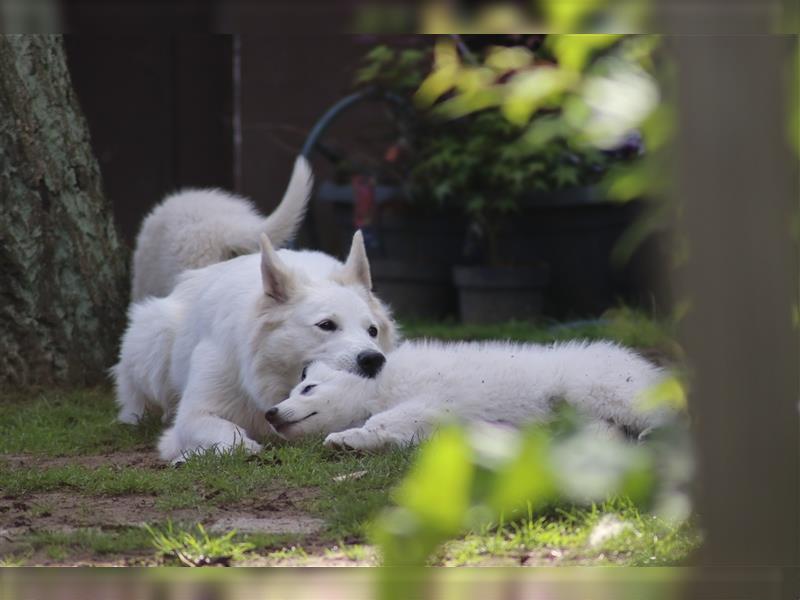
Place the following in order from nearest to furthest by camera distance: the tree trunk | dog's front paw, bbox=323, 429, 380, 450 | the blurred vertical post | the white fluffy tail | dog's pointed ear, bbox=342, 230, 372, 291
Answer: the blurred vertical post
dog's front paw, bbox=323, 429, 380, 450
dog's pointed ear, bbox=342, 230, 372, 291
the tree trunk
the white fluffy tail

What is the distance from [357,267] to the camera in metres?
4.27

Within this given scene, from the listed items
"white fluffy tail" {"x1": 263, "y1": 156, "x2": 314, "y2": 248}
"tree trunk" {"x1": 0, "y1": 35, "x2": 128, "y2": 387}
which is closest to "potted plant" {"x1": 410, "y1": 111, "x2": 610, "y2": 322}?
"white fluffy tail" {"x1": 263, "y1": 156, "x2": 314, "y2": 248}

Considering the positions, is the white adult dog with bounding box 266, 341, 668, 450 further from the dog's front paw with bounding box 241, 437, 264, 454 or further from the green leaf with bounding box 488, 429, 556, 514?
the green leaf with bounding box 488, 429, 556, 514

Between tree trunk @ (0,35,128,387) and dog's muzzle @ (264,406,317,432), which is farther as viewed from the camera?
tree trunk @ (0,35,128,387)

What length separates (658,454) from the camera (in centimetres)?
110

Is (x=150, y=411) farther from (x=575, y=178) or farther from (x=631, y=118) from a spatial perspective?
(x=631, y=118)

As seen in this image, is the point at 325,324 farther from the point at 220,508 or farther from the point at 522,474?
the point at 522,474

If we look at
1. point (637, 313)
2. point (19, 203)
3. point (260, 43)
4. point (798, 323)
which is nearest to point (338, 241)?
point (260, 43)

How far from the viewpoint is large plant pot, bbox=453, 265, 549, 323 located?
715 cm

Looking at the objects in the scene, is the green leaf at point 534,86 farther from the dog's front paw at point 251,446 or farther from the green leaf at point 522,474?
the dog's front paw at point 251,446

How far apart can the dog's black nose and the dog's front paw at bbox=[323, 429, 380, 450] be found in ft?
1.06

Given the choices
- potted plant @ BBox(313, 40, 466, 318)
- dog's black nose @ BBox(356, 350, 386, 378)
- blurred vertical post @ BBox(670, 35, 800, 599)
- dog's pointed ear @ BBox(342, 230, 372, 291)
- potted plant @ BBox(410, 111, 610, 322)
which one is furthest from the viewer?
potted plant @ BBox(313, 40, 466, 318)

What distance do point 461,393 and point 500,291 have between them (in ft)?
11.7

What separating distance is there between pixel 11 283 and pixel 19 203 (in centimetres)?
33
